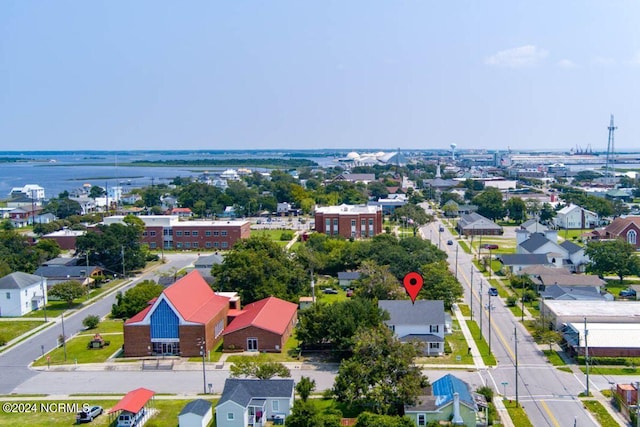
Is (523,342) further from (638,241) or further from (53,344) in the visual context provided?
(638,241)

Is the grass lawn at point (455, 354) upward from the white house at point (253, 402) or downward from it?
downward

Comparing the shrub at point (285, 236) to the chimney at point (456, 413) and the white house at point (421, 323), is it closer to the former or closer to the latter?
the white house at point (421, 323)

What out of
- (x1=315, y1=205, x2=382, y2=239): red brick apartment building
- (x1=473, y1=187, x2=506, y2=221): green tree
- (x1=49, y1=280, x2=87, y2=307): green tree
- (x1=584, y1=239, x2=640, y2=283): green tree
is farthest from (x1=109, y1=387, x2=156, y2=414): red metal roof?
(x1=473, y1=187, x2=506, y2=221): green tree

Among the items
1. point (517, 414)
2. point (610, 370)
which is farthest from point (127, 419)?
point (610, 370)

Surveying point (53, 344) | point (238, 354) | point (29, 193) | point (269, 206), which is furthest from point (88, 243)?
point (29, 193)

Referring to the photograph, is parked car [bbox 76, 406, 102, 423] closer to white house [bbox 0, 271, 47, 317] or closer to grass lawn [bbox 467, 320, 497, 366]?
grass lawn [bbox 467, 320, 497, 366]

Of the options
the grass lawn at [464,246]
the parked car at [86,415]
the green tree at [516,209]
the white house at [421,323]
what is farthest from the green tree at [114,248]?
the green tree at [516,209]

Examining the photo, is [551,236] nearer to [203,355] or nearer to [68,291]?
[203,355]
